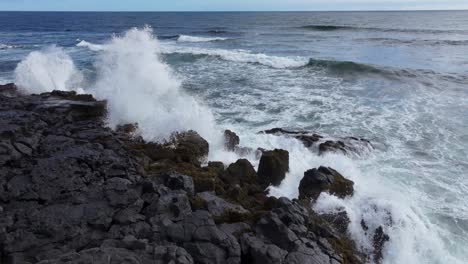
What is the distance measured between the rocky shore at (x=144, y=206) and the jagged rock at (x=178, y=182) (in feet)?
0.07

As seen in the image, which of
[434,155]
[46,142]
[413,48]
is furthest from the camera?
[413,48]

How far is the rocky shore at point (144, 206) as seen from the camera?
17.9ft

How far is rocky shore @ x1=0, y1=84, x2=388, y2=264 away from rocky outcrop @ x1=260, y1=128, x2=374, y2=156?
2.17 metres

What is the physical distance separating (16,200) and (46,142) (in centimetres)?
244

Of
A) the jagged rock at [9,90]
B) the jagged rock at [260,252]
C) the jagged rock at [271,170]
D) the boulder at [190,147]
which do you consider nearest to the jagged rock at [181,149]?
the boulder at [190,147]

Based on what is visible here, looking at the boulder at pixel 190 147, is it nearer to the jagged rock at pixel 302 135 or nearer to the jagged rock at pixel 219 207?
the jagged rock at pixel 219 207

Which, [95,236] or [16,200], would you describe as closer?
[95,236]

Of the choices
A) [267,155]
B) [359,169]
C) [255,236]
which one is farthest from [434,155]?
[255,236]

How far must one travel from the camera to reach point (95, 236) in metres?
5.75

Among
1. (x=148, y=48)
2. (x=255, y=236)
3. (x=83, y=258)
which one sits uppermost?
(x=148, y=48)

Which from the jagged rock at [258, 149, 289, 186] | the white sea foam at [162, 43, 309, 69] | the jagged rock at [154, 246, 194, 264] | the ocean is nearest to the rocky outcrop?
the ocean

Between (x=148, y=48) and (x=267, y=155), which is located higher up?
(x=148, y=48)

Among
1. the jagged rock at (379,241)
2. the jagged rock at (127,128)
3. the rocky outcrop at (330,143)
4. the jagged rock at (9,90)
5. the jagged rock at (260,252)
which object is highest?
the jagged rock at (9,90)

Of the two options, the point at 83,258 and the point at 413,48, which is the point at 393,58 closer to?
the point at 413,48
